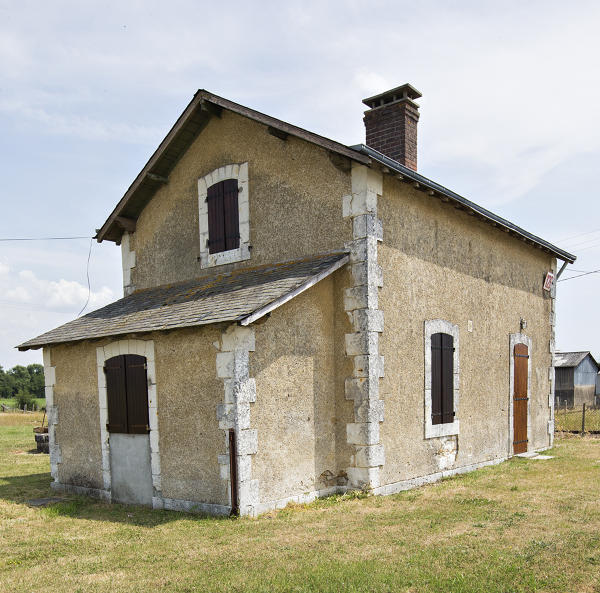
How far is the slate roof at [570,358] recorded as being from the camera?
1080 inches

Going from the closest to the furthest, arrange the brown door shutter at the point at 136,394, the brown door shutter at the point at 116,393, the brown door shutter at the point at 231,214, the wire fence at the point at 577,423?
1. the brown door shutter at the point at 136,394
2. the brown door shutter at the point at 116,393
3. the brown door shutter at the point at 231,214
4. the wire fence at the point at 577,423

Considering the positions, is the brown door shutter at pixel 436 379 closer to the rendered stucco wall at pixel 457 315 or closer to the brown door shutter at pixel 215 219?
the rendered stucco wall at pixel 457 315

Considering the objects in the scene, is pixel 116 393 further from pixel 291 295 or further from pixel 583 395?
pixel 583 395

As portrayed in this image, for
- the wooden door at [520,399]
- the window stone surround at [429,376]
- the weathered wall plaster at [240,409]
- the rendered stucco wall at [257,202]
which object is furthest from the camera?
the wooden door at [520,399]

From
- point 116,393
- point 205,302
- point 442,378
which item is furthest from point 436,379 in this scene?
point 116,393

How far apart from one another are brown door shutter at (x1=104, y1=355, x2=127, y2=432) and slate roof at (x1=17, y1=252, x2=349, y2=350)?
545 mm

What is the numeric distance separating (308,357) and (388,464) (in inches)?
79.4

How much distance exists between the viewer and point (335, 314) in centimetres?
821

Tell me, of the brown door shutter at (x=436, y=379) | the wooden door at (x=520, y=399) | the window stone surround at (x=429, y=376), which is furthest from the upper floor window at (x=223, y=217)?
the wooden door at (x=520, y=399)

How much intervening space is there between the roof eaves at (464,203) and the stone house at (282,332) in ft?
0.21

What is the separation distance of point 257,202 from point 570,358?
2433 cm

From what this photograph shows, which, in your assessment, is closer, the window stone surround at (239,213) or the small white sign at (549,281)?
the window stone surround at (239,213)

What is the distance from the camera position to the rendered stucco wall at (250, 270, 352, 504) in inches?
282

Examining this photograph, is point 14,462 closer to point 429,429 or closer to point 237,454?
point 237,454
